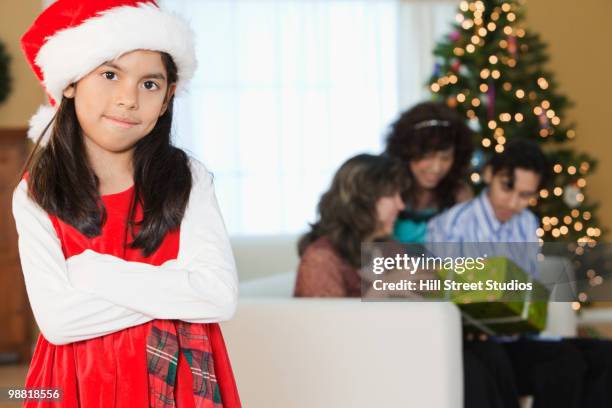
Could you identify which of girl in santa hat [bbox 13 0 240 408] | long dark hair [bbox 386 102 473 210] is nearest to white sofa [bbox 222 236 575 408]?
girl in santa hat [bbox 13 0 240 408]

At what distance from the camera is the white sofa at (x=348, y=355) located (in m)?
2.24

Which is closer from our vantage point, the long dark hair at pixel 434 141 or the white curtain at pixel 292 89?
the long dark hair at pixel 434 141

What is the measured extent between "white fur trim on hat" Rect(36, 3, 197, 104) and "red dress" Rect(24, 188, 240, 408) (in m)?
0.23

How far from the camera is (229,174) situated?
5992 millimetres

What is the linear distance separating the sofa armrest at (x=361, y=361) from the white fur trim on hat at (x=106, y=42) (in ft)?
3.16

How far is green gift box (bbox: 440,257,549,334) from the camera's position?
2.46 m

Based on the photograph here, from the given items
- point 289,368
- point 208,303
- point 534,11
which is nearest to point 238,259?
point 289,368

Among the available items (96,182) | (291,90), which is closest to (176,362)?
(96,182)

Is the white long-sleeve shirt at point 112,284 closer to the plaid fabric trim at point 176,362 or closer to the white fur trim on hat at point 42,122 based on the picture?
the plaid fabric trim at point 176,362

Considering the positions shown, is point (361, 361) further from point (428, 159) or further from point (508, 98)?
point (508, 98)

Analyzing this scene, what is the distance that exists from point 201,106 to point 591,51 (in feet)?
9.69

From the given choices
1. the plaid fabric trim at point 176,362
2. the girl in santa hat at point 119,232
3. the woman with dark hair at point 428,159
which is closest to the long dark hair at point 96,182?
the girl in santa hat at point 119,232

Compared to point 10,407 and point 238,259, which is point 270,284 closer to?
point 238,259

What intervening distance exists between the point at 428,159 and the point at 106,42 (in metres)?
2.04
